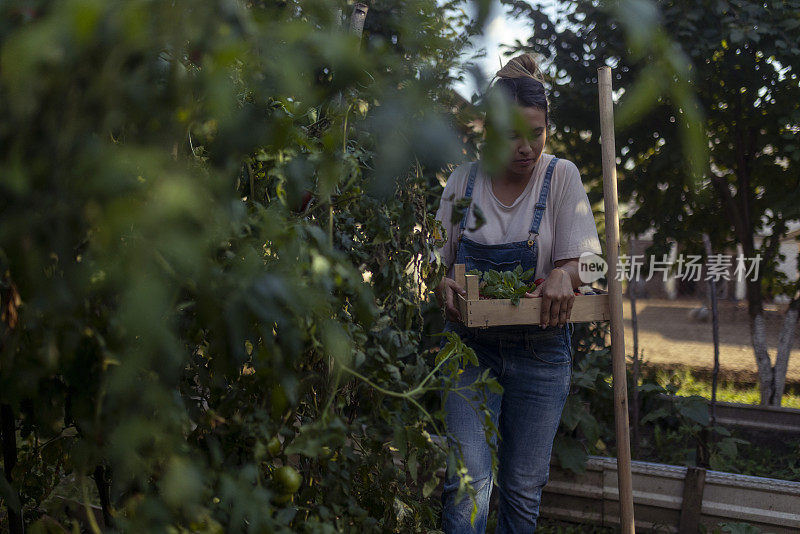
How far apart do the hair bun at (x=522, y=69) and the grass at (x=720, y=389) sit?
3309mm

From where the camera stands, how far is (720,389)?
16.5ft

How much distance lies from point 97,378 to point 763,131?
3724mm

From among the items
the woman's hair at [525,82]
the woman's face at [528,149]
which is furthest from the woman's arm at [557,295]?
the woman's hair at [525,82]

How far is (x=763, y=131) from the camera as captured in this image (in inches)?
139

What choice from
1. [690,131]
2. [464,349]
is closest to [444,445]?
[464,349]

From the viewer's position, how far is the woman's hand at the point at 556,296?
1676 mm

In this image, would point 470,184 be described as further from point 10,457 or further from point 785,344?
point 785,344

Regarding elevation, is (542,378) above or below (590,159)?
below

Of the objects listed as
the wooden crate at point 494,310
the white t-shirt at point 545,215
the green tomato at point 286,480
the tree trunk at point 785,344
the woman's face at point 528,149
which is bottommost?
the tree trunk at point 785,344

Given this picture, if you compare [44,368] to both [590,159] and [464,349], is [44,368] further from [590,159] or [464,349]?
[590,159]

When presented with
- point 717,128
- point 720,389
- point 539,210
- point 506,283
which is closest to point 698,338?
point 720,389

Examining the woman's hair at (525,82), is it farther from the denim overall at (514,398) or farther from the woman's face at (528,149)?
the denim overall at (514,398)

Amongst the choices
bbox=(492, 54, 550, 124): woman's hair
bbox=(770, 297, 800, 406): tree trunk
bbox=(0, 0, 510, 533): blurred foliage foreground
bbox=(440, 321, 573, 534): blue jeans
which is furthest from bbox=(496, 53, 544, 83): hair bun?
bbox=(770, 297, 800, 406): tree trunk

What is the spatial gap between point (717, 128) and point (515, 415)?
100 inches
